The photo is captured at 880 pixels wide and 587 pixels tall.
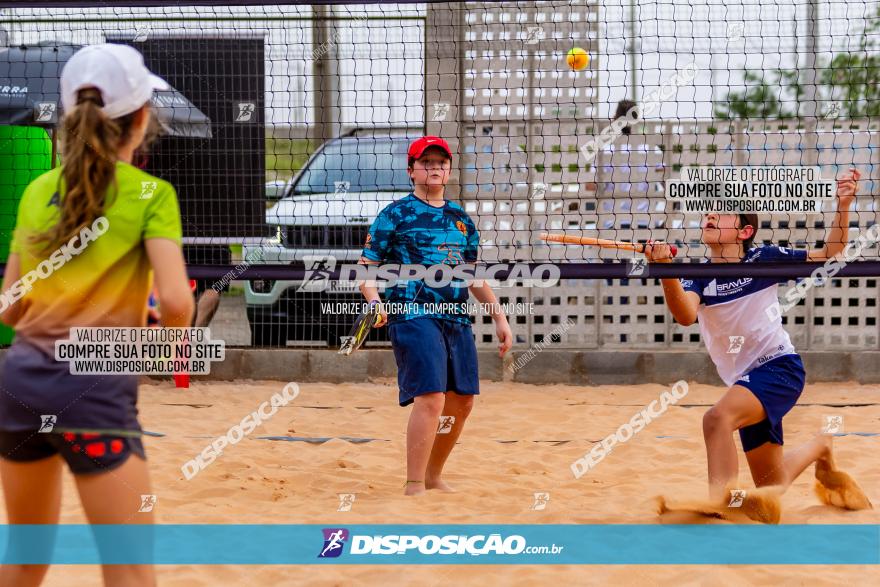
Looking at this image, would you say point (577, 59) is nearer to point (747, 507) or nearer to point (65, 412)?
point (747, 507)

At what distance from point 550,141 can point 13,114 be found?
16.5 feet

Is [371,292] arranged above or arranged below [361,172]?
below

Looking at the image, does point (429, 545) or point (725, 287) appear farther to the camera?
point (725, 287)

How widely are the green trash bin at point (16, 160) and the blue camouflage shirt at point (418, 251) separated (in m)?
4.80

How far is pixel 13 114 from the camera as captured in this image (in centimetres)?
921

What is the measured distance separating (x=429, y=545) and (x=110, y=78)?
208 centimetres

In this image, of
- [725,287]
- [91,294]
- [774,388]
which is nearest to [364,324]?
[725,287]

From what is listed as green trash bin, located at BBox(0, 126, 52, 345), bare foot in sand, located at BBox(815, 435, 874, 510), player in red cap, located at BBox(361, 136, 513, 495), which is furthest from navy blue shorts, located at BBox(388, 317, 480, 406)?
green trash bin, located at BBox(0, 126, 52, 345)

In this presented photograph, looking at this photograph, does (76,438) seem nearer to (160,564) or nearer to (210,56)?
(160,564)

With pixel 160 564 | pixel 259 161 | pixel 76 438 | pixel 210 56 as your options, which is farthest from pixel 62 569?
pixel 210 56

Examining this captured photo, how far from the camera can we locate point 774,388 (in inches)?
160

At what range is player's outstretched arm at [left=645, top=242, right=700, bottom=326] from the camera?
4.17m

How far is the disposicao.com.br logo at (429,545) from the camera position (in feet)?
11.6

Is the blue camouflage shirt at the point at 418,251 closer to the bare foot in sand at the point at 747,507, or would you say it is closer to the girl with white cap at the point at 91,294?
the bare foot in sand at the point at 747,507
